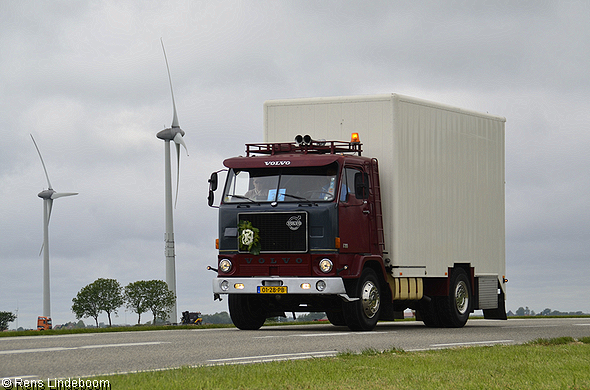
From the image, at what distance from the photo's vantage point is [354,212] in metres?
17.4

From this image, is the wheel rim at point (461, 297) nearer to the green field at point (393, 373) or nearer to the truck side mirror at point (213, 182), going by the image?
the truck side mirror at point (213, 182)

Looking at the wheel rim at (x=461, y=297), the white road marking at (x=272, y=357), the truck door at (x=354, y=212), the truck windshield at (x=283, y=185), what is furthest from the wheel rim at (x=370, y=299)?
the white road marking at (x=272, y=357)

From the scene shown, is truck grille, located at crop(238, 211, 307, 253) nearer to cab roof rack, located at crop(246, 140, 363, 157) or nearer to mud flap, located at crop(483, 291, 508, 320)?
cab roof rack, located at crop(246, 140, 363, 157)

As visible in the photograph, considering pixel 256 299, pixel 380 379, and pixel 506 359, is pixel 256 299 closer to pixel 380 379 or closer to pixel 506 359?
pixel 506 359

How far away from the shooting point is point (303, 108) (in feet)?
65.0

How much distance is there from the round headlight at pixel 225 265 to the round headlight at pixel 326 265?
1.90 metres

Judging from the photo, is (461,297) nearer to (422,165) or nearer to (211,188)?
(422,165)

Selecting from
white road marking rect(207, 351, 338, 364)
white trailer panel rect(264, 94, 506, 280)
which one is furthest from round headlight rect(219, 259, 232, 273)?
white road marking rect(207, 351, 338, 364)

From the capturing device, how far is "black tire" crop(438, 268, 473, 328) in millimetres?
20281

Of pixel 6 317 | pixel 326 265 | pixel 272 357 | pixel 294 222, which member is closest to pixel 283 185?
pixel 294 222

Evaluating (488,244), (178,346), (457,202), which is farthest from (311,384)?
(488,244)

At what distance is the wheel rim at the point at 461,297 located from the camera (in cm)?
2066

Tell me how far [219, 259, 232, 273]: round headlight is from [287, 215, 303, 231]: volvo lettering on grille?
1.54 m

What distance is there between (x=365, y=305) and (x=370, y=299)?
0.67ft
